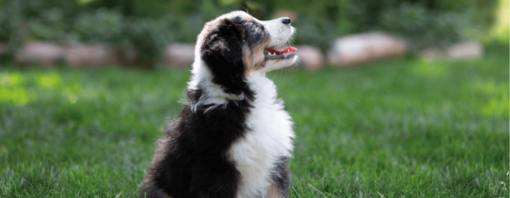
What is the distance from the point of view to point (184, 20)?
869 centimetres

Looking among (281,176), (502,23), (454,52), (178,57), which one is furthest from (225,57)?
(502,23)

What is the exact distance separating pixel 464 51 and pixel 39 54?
9111mm

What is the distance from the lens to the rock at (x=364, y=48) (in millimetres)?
8672

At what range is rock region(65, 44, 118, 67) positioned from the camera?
759 cm

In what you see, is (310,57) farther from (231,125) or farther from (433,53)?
(231,125)

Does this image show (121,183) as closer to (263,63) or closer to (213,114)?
(213,114)

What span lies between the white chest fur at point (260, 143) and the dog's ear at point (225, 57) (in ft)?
0.33

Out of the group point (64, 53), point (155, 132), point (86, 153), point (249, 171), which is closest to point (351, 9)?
point (64, 53)

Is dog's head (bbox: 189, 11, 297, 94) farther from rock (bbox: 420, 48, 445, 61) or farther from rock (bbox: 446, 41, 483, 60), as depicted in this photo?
rock (bbox: 446, 41, 483, 60)

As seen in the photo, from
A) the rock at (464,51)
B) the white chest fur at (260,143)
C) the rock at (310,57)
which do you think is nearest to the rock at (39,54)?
the rock at (310,57)

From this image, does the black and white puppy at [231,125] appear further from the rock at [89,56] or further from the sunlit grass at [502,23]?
the sunlit grass at [502,23]

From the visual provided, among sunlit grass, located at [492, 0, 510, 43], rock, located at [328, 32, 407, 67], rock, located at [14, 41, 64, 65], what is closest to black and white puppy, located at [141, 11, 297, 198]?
rock, located at [14, 41, 64, 65]

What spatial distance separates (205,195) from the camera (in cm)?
218

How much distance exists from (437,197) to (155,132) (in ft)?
9.37
